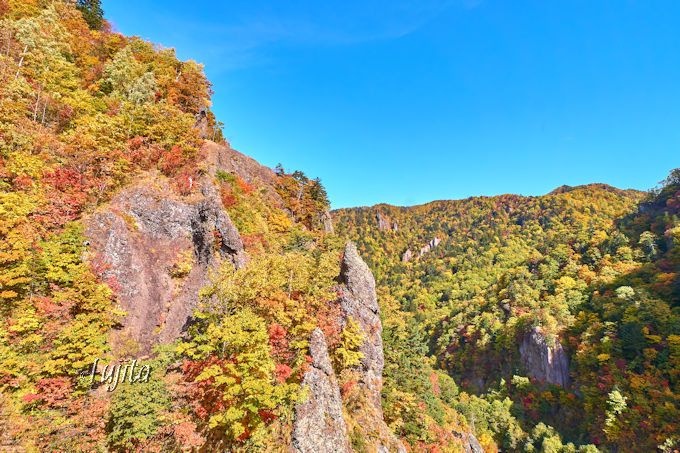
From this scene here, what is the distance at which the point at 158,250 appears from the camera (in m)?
20.8

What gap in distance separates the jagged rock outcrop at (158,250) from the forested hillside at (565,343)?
64.6 feet

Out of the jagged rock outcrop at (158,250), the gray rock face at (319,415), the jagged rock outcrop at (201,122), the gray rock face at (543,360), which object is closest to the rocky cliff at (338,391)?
the gray rock face at (319,415)

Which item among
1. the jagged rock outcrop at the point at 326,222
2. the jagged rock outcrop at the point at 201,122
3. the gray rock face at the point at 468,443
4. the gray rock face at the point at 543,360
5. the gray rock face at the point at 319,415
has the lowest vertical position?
the gray rock face at the point at 468,443

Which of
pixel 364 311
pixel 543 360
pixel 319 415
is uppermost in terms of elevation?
pixel 364 311

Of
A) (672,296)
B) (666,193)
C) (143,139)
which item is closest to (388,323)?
(143,139)

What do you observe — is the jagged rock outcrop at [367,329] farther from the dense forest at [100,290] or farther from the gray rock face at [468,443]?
the gray rock face at [468,443]

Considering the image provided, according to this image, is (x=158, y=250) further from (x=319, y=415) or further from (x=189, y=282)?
(x=319, y=415)

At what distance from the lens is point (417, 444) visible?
28.2m

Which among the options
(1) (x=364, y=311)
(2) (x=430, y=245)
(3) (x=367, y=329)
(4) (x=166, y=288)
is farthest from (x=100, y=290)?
(2) (x=430, y=245)

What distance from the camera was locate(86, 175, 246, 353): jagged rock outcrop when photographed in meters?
17.3

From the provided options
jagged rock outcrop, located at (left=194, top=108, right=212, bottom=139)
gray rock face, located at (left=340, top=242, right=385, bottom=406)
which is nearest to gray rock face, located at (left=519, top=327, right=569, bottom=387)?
gray rock face, located at (left=340, top=242, right=385, bottom=406)

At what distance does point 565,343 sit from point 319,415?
264 feet

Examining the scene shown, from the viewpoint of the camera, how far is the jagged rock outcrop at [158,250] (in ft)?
56.9

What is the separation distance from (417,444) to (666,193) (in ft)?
403
